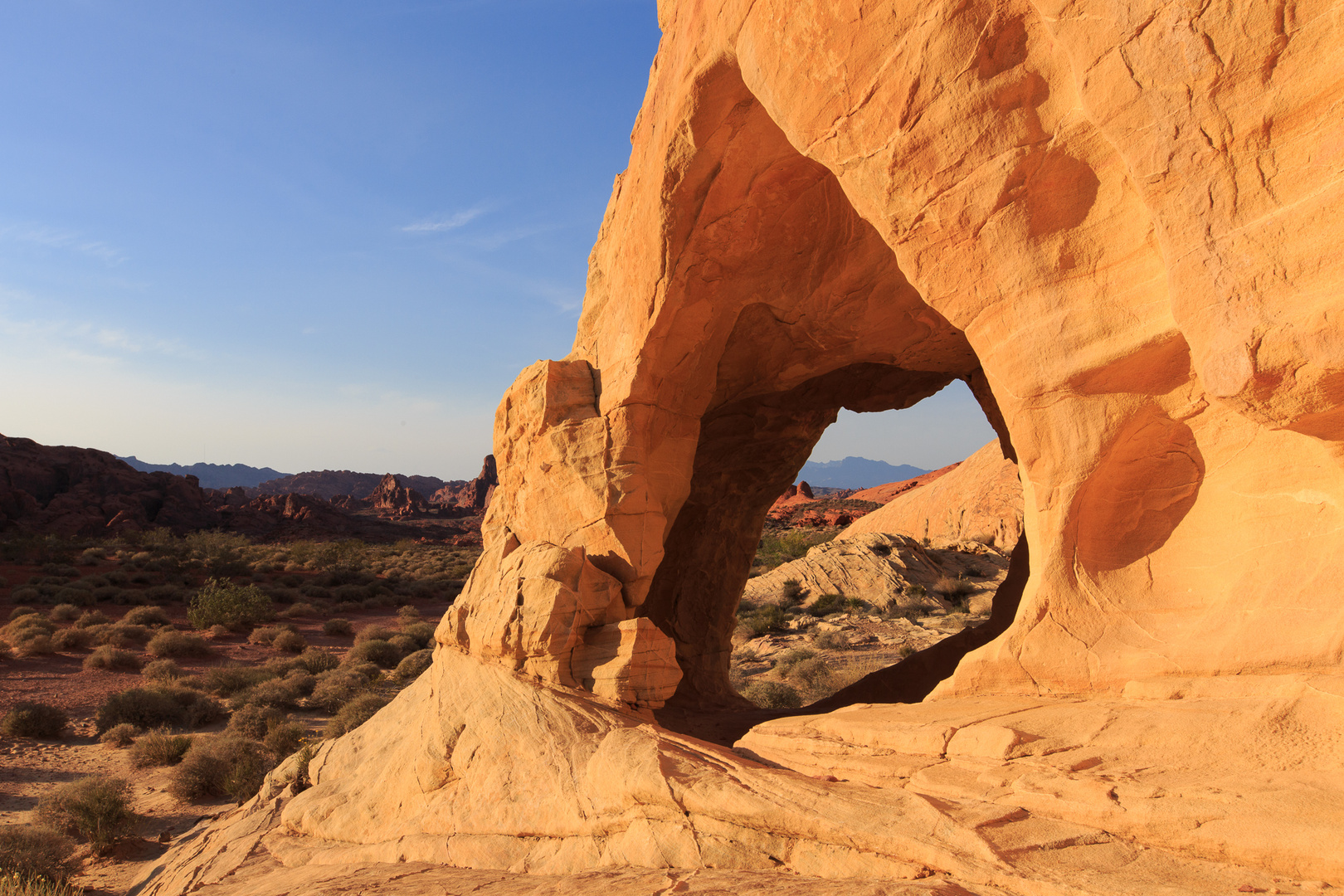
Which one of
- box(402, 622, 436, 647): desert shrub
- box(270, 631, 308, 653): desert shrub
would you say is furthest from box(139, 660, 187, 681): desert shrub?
box(402, 622, 436, 647): desert shrub

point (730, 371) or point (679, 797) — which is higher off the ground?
point (730, 371)

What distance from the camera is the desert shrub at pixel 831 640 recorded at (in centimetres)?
1725

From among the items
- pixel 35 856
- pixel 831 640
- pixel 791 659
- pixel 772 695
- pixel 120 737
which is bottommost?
pixel 120 737

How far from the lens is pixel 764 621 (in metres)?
19.2

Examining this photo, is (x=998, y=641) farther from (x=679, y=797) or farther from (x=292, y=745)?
(x=292, y=745)

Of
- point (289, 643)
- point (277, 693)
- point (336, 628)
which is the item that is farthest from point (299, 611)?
point (277, 693)

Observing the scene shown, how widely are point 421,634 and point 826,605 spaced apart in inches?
435

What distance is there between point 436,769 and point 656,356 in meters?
3.80

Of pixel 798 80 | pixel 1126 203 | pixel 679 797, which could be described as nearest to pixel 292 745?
pixel 679 797

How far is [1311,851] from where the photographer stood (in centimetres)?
262

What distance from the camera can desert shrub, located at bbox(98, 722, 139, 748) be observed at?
38.8 feet

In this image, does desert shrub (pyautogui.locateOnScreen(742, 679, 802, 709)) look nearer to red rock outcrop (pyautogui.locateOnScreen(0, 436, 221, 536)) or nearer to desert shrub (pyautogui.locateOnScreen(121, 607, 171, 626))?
desert shrub (pyautogui.locateOnScreen(121, 607, 171, 626))

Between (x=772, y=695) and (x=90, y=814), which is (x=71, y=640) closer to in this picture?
(x=90, y=814)

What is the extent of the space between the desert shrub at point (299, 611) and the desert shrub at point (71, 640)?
611 cm
